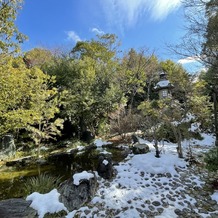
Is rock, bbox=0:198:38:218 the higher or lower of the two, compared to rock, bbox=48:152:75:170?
higher

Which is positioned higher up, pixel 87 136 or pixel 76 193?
pixel 87 136

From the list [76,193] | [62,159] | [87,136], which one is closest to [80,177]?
[76,193]

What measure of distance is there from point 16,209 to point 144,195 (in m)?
2.53

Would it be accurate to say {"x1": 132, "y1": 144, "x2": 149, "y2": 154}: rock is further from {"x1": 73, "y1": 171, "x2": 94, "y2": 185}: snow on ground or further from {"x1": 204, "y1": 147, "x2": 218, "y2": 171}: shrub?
{"x1": 73, "y1": 171, "x2": 94, "y2": 185}: snow on ground

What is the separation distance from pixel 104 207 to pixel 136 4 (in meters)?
6.44

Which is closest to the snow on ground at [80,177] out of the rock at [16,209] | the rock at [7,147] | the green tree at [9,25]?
the rock at [16,209]

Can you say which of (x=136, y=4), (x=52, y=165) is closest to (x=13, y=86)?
(x=52, y=165)

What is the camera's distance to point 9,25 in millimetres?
5027

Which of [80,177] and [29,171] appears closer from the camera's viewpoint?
[80,177]

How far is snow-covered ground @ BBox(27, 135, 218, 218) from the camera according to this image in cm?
351

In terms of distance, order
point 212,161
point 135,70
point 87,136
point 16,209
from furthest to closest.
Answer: point 135,70 < point 87,136 < point 212,161 < point 16,209

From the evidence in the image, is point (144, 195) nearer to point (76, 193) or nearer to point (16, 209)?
point (76, 193)

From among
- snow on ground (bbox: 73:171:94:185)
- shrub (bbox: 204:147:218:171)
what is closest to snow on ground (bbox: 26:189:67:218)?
snow on ground (bbox: 73:171:94:185)

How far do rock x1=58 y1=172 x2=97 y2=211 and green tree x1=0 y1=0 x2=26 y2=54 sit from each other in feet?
13.2
